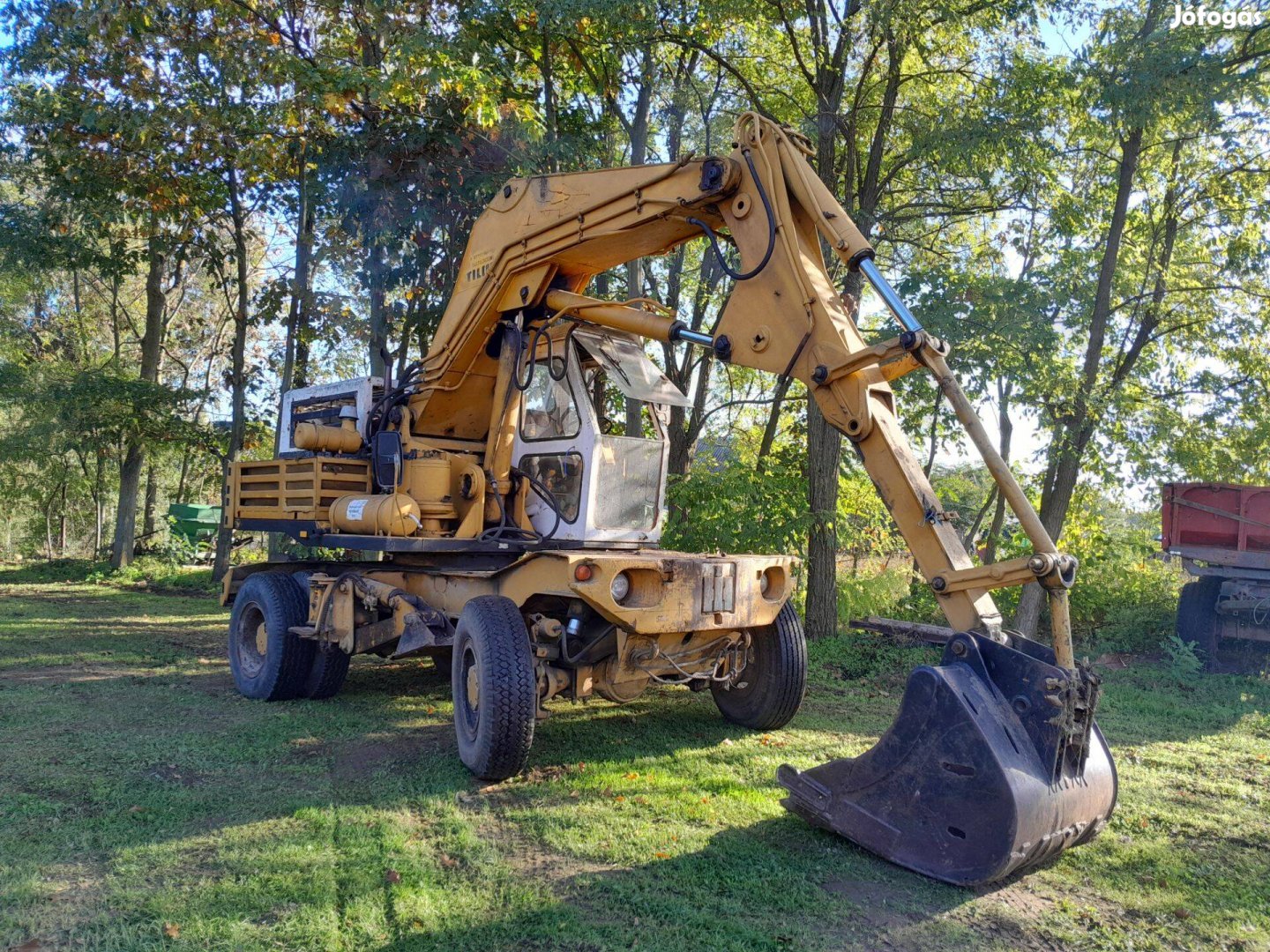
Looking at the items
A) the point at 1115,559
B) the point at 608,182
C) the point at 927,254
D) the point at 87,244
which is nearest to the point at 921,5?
the point at 927,254

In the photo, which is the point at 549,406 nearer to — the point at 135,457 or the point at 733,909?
the point at 733,909

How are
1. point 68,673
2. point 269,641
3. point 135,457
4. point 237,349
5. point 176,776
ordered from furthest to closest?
point 135,457 → point 237,349 → point 68,673 → point 269,641 → point 176,776

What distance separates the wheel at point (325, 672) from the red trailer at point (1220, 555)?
8.98m

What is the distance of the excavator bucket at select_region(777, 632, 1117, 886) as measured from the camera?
407 centimetres

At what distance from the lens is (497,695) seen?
18.5 ft

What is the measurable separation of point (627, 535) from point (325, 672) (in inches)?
127

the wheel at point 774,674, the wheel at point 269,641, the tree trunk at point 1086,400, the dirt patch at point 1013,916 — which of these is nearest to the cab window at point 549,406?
the wheel at point 774,674

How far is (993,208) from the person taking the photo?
40.6 ft

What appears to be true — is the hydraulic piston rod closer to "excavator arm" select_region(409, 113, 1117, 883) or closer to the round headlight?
"excavator arm" select_region(409, 113, 1117, 883)

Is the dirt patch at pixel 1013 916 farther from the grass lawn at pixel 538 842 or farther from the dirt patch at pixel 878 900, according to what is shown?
the dirt patch at pixel 878 900

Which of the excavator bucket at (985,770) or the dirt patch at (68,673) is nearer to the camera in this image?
the excavator bucket at (985,770)

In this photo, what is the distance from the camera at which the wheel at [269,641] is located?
8117 mm

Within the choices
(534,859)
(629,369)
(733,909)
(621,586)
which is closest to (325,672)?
(621,586)

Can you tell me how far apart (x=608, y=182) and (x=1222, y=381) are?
34.2 feet
